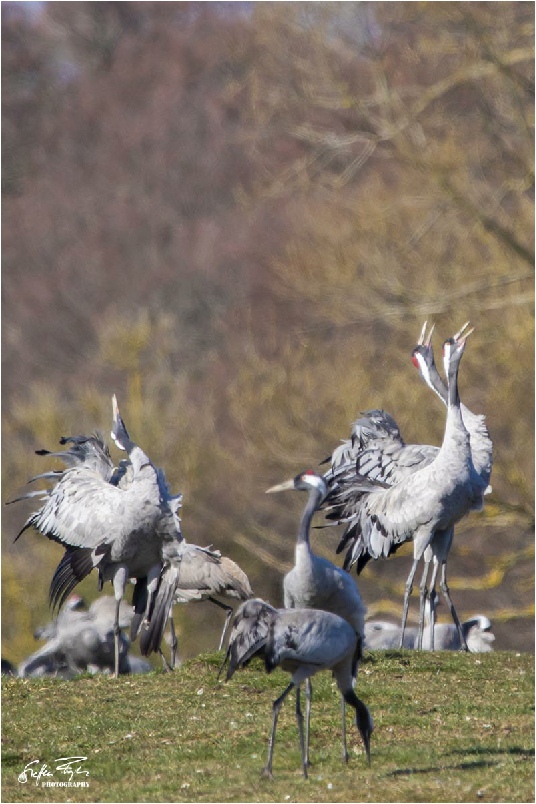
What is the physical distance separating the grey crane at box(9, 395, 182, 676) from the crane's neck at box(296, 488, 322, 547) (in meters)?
2.44

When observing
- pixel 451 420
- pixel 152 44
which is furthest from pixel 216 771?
pixel 152 44

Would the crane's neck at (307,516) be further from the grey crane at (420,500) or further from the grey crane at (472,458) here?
the grey crane at (472,458)

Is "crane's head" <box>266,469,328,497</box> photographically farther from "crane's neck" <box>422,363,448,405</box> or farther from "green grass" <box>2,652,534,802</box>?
"crane's neck" <box>422,363,448,405</box>

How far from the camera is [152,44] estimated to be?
4544cm

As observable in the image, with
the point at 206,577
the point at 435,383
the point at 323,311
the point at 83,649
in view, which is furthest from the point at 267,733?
the point at 323,311

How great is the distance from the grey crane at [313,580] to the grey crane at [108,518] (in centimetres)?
237

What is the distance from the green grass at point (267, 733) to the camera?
6.49 metres

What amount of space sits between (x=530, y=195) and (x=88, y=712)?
15876mm

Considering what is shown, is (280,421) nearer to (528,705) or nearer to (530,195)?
(530,195)

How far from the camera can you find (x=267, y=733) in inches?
302
